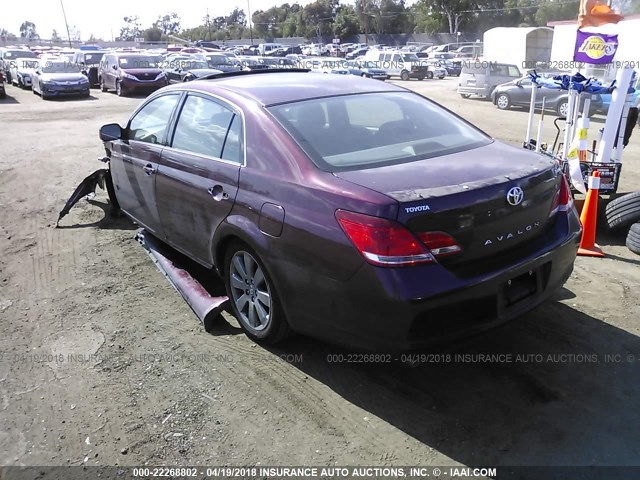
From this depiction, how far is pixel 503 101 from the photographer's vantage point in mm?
19281

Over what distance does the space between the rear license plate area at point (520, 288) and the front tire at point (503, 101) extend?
1754cm

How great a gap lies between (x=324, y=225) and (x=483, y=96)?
70.0 ft

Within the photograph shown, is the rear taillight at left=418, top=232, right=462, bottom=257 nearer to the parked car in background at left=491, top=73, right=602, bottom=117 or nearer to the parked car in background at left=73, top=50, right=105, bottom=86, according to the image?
the parked car in background at left=491, top=73, right=602, bottom=117

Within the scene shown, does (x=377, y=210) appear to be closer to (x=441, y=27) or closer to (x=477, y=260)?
(x=477, y=260)

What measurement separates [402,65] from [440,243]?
3495cm

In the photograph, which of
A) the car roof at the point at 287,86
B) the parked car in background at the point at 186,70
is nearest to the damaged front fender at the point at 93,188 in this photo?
the car roof at the point at 287,86

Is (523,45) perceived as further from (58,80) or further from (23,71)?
(23,71)

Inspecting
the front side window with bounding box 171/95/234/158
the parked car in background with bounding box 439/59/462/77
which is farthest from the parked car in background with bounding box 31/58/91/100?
the parked car in background with bounding box 439/59/462/77

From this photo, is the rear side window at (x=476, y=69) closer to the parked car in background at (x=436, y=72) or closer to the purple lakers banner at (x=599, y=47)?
the purple lakers banner at (x=599, y=47)

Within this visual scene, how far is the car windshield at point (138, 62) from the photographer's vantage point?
919 inches

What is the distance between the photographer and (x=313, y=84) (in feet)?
13.6

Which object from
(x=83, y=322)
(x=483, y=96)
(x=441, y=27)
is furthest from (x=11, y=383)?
(x=441, y=27)

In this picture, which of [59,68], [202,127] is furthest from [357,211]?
[59,68]

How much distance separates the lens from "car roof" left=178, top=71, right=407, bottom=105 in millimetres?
3840
